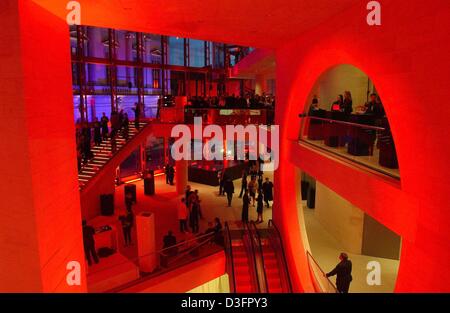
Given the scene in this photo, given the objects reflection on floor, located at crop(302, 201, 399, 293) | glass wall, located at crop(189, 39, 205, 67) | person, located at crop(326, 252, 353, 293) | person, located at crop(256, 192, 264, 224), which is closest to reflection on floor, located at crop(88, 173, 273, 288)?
person, located at crop(256, 192, 264, 224)

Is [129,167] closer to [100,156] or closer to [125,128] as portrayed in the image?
[125,128]

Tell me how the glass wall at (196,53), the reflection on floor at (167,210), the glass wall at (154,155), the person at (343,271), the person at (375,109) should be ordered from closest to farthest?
1. the person at (375,109)
2. the person at (343,271)
3. the reflection on floor at (167,210)
4. the glass wall at (154,155)
5. the glass wall at (196,53)

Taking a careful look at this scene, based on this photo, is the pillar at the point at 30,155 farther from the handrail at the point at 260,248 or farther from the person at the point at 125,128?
the person at the point at 125,128

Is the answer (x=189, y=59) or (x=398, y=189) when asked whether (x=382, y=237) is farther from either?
(x=189, y=59)

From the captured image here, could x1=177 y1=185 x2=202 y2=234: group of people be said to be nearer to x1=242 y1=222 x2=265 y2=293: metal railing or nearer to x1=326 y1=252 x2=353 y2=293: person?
x1=242 y1=222 x2=265 y2=293: metal railing

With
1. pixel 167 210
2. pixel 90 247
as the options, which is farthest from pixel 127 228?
pixel 167 210

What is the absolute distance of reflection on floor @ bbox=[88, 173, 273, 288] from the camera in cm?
1209

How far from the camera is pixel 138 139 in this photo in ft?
53.8

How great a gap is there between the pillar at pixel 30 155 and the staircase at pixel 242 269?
584 cm

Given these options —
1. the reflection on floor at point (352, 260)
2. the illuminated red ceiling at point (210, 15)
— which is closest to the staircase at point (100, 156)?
the illuminated red ceiling at point (210, 15)

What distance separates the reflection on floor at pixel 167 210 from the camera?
12.1 m
